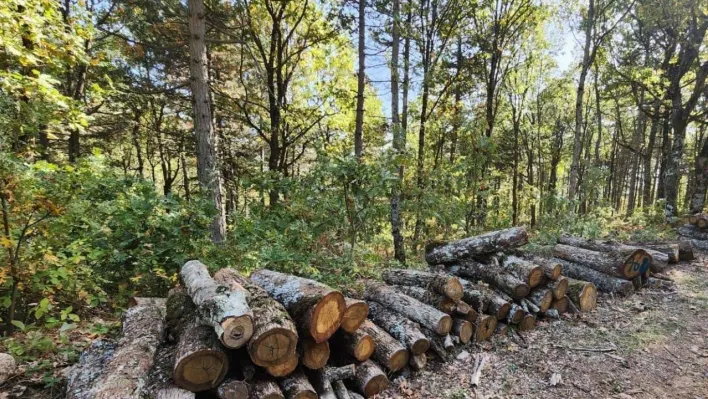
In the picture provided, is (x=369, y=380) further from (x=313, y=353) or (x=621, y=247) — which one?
(x=621, y=247)

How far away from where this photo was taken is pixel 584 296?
5621 millimetres

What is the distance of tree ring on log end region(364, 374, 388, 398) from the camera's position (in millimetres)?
3488

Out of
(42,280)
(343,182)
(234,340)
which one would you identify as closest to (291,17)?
(343,182)

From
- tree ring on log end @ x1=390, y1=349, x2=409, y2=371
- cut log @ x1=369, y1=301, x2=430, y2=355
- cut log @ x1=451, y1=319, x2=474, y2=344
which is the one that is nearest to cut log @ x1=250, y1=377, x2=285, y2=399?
tree ring on log end @ x1=390, y1=349, x2=409, y2=371

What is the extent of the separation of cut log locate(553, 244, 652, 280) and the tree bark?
783 centimetres

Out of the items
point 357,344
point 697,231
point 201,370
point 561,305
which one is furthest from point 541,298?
point 697,231

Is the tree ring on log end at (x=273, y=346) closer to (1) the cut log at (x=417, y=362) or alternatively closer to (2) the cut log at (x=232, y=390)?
(2) the cut log at (x=232, y=390)

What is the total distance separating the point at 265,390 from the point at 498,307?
3.67 meters

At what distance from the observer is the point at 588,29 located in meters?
11.8

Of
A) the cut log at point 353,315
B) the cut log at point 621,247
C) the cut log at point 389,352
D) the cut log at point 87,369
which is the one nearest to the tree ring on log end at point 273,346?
the cut log at point 353,315

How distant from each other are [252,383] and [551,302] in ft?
16.7

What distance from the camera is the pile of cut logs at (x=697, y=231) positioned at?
921cm

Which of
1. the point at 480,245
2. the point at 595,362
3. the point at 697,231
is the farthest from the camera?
the point at 697,231

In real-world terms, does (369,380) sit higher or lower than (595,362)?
higher
